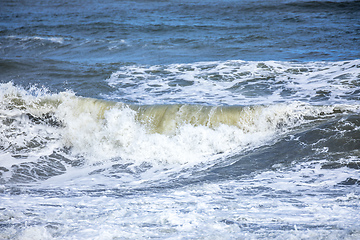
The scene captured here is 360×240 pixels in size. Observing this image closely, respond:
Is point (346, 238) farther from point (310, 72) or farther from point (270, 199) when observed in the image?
point (310, 72)

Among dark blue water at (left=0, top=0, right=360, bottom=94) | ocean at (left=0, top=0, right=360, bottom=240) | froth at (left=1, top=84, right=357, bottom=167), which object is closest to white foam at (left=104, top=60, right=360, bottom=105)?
ocean at (left=0, top=0, right=360, bottom=240)

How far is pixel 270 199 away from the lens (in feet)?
13.2

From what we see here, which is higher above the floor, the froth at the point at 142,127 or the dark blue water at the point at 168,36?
the dark blue water at the point at 168,36

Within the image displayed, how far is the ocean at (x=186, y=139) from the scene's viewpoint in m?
3.65

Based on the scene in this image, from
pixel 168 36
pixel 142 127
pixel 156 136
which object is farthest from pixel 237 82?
pixel 168 36

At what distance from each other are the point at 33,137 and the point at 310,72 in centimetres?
709

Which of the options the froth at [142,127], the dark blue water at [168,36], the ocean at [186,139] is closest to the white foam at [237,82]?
the ocean at [186,139]

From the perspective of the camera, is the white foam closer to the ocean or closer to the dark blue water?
the ocean

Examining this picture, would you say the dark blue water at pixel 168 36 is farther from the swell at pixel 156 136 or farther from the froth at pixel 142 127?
the swell at pixel 156 136

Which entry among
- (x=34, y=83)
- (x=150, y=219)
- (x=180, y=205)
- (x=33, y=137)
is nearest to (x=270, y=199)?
(x=180, y=205)

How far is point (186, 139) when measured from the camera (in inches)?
256

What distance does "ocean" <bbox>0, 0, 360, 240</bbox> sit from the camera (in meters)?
3.65

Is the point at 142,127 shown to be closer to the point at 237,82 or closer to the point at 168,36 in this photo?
the point at 237,82

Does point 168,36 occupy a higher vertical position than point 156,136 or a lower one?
higher
